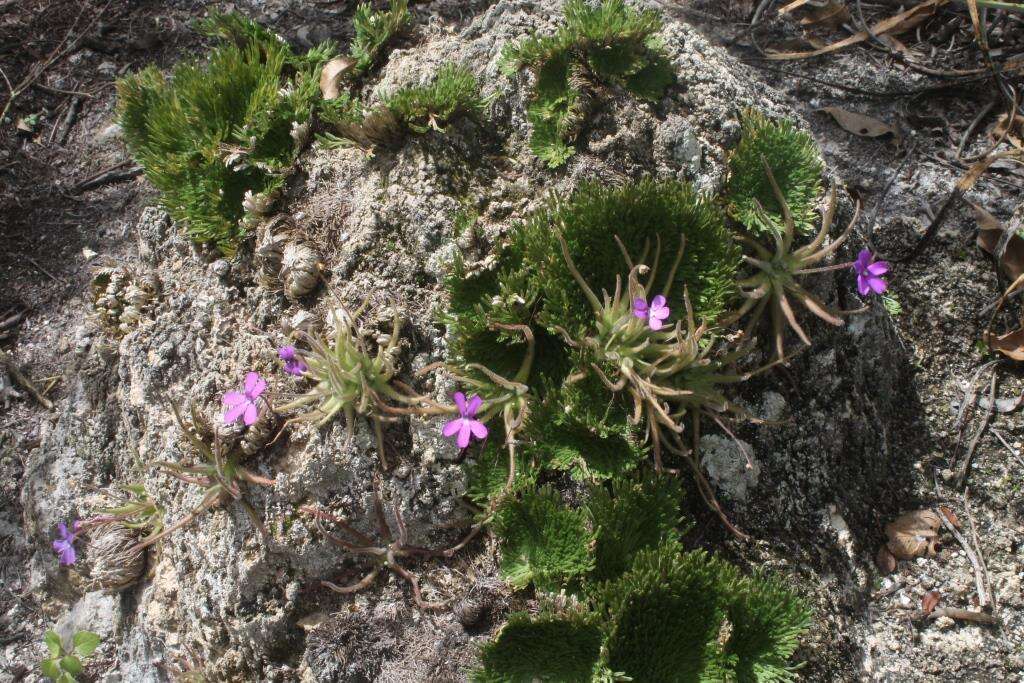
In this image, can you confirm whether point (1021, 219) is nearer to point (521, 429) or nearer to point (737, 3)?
point (737, 3)

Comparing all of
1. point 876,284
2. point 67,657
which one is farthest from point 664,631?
point 67,657

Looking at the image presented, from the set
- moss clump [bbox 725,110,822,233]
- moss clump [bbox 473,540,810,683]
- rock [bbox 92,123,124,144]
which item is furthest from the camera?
rock [bbox 92,123,124,144]

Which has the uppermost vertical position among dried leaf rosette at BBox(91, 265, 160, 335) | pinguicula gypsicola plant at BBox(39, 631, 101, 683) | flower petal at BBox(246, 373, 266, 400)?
flower petal at BBox(246, 373, 266, 400)

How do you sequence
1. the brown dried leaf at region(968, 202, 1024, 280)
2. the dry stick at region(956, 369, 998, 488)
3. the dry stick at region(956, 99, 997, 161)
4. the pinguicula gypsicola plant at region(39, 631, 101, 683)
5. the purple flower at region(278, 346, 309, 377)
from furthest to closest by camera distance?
the dry stick at region(956, 99, 997, 161) → the brown dried leaf at region(968, 202, 1024, 280) → the pinguicula gypsicola plant at region(39, 631, 101, 683) → the dry stick at region(956, 369, 998, 488) → the purple flower at region(278, 346, 309, 377)

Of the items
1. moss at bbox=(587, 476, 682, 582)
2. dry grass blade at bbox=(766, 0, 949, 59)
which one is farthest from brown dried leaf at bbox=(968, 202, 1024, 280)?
moss at bbox=(587, 476, 682, 582)

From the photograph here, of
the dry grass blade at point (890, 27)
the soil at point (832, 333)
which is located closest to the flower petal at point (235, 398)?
the soil at point (832, 333)

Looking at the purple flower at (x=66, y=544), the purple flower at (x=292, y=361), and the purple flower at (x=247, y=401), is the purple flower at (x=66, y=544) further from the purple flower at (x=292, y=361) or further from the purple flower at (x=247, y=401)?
the purple flower at (x=292, y=361)

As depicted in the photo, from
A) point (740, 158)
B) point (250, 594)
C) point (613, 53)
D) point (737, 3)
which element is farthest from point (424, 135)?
point (737, 3)

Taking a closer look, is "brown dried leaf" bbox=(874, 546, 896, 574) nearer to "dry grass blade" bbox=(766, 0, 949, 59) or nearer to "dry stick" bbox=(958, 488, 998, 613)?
"dry stick" bbox=(958, 488, 998, 613)
